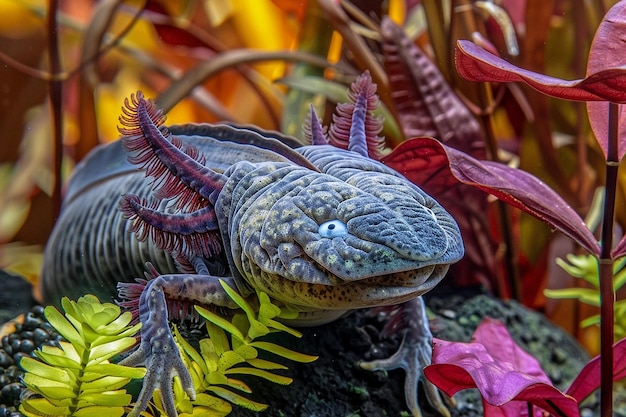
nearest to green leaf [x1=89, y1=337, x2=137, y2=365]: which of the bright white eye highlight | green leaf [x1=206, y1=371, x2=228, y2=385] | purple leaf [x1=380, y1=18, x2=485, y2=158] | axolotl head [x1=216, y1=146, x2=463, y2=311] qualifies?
green leaf [x1=206, y1=371, x2=228, y2=385]

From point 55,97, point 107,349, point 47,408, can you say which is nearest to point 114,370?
point 107,349

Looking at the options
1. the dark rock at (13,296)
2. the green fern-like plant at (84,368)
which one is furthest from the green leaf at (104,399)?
the dark rock at (13,296)

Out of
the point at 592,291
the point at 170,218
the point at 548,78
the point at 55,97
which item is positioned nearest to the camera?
the point at 548,78

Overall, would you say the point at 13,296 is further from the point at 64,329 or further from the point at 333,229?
the point at 333,229

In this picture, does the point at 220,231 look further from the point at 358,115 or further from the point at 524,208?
the point at 524,208

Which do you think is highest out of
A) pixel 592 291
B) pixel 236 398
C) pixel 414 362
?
pixel 236 398

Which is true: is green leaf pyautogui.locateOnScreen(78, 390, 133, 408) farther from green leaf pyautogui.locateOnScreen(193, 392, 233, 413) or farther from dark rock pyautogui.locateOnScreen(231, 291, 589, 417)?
dark rock pyautogui.locateOnScreen(231, 291, 589, 417)
